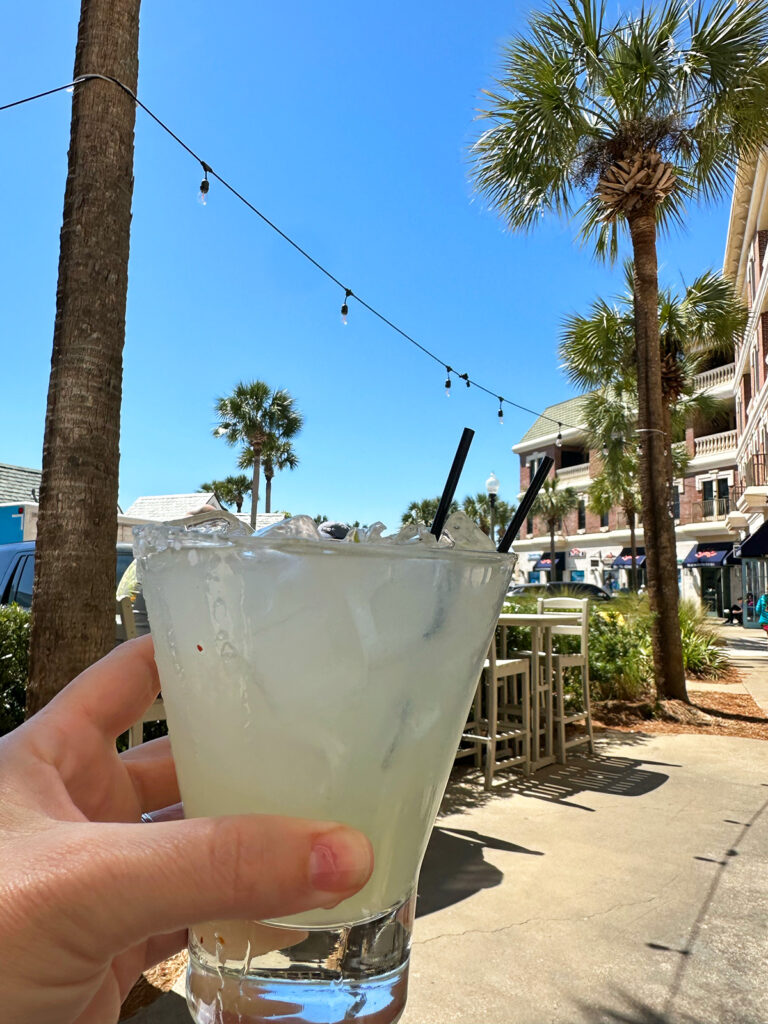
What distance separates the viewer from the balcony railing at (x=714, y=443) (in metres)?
25.6

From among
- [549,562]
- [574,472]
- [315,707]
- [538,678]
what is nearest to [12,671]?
[538,678]

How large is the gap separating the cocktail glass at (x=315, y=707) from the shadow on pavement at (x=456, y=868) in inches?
96.1

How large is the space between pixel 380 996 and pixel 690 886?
10.4 feet

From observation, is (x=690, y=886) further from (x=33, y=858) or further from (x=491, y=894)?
(x=33, y=858)

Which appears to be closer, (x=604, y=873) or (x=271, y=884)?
(x=271, y=884)

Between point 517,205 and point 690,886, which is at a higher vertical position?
point 517,205

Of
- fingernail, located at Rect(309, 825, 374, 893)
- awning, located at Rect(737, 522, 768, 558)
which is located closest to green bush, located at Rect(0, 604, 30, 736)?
fingernail, located at Rect(309, 825, 374, 893)

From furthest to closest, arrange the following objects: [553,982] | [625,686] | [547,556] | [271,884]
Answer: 1. [547,556]
2. [625,686]
3. [553,982]
4. [271,884]

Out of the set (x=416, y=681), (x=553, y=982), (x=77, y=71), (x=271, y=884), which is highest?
(x=77, y=71)

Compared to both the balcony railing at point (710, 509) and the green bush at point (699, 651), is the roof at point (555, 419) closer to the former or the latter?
the balcony railing at point (710, 509)

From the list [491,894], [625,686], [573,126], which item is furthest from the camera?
[625,686]

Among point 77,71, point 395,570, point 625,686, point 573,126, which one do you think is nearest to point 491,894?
point 395,570

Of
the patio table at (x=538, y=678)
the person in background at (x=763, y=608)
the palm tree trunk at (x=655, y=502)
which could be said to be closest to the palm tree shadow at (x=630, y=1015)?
the patio table at (x=538, y=678)

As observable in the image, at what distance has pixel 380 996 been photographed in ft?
1.77
